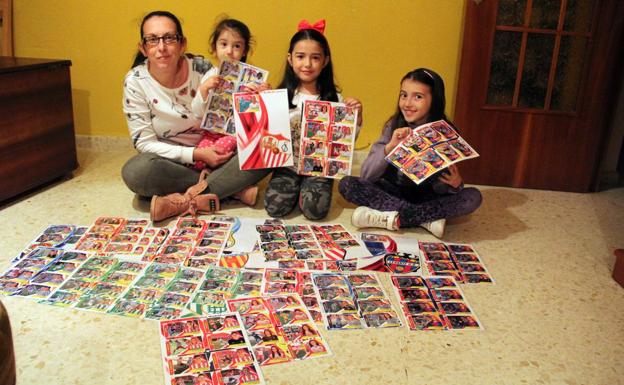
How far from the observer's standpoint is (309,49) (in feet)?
6.71

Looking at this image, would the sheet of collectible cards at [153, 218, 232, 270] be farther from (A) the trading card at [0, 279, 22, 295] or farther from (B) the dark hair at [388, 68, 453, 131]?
(B) the dark hair at [388, 68, 453, 131]

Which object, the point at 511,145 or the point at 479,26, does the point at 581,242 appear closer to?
the point at 511,145

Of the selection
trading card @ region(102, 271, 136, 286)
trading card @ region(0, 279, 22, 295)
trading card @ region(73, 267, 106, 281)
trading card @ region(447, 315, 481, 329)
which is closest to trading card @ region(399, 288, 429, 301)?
trading card @ region(447, 315, 481, 329)

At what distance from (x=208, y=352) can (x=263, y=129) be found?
1009 millimetres

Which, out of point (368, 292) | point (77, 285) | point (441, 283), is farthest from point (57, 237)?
point (441, 283)

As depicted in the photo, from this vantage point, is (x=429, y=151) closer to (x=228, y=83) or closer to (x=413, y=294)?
(x=413, y=294)

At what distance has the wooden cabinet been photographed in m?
2.10

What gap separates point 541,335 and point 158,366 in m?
1.02

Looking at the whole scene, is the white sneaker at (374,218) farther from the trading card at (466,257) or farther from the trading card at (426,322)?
the trading card at (426,322)

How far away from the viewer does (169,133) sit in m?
2.21

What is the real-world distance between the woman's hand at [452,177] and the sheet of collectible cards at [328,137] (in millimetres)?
367

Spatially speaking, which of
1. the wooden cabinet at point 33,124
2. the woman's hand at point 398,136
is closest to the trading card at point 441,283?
the woman's hand at point 398,136

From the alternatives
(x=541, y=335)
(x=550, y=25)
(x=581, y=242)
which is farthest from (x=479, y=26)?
(x=541, y=335)

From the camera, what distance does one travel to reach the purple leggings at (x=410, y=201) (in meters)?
2.05
